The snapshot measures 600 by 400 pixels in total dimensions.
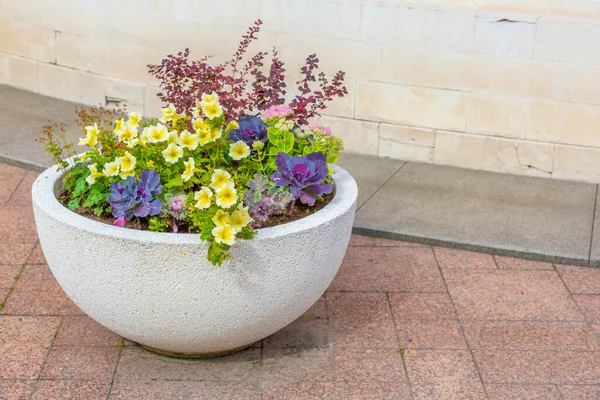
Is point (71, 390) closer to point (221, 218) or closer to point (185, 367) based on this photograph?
point (185, 367)

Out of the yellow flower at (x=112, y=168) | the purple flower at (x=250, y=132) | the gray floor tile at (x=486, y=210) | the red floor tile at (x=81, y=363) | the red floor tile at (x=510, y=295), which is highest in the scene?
the purple flower at (x=250, y=132)

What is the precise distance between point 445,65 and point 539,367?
9.59ft

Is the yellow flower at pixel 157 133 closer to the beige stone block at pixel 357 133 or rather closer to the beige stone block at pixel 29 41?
the beige stone block at pixel 357 133

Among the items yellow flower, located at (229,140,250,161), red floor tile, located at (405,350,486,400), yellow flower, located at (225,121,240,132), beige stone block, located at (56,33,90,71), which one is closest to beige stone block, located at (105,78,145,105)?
beige stone block, located at (56,33,90,71)

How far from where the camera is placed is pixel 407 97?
6.55 meters

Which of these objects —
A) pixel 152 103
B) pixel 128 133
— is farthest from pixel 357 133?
pixel 128 133

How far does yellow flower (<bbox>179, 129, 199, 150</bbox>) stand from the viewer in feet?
12.3

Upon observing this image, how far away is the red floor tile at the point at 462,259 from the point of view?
5.05m

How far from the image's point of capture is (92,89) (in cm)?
773

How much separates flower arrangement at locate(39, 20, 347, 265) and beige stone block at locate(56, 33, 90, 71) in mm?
3777

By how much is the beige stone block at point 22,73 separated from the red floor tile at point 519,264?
481 centimetres

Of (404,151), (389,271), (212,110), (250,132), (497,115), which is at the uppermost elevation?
(212,110)

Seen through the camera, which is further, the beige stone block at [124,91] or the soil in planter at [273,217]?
the beige stone block at [124,91]

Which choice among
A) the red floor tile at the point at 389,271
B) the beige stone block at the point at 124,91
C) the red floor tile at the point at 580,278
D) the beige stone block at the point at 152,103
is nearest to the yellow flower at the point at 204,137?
the red floor tile at the point at 389,271
